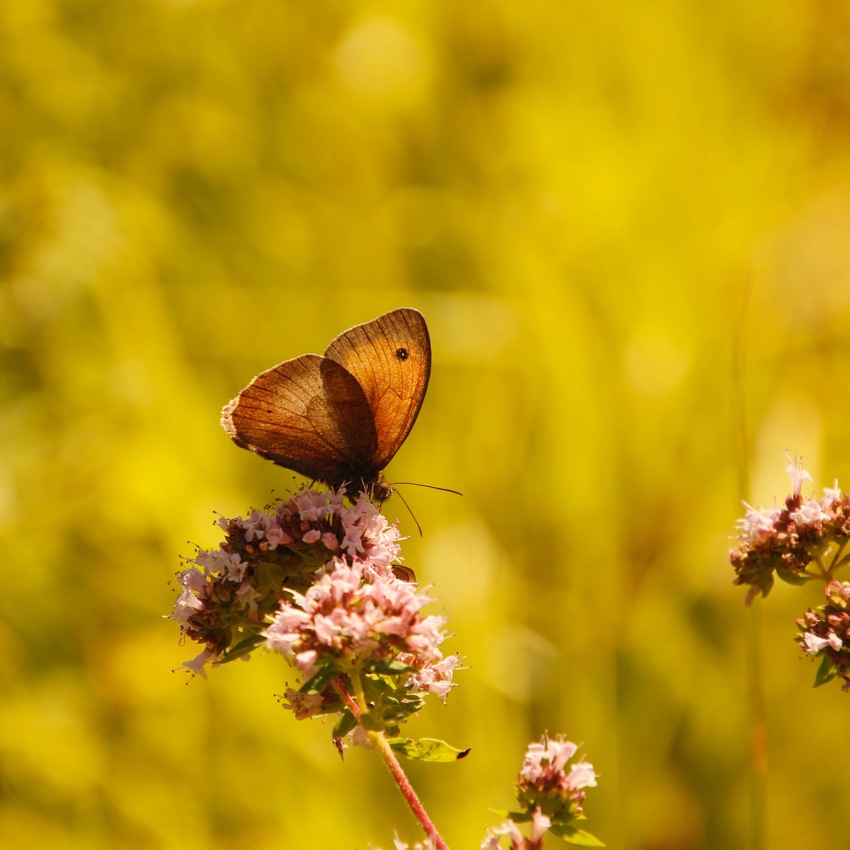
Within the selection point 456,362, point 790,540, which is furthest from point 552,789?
Answer: point 456,362

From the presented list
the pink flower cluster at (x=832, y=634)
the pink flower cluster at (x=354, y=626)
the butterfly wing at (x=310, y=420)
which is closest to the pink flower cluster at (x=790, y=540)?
the pink flower cluster at (x=832, y=634)

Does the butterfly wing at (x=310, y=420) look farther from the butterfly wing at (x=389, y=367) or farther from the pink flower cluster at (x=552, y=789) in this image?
the pink flower cluster at (x=552, y=789)

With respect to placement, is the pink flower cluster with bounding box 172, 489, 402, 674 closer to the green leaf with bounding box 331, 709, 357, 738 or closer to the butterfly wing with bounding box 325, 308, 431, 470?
the green leaf with bounding box 331, 709, 357, 738

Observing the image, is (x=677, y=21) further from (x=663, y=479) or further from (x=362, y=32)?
(x=663, y=479)

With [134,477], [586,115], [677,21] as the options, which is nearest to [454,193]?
[586,115]

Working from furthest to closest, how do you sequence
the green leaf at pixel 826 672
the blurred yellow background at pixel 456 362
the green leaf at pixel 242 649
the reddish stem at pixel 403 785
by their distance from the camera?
the blurred yellow background at pixel 456 362, the green leaf at pixel 242 649, the green leaf at pixel 826 672, the reddish stem at pixel 403 785

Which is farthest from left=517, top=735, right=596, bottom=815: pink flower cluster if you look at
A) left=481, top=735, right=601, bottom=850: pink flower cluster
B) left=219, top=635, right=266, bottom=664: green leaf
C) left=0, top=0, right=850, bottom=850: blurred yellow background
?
left=0, top=0, right=850, bottom=850: blurred yellow background
